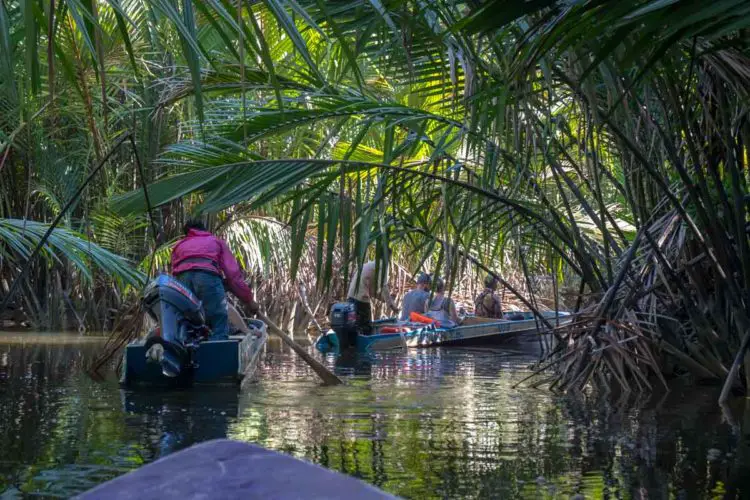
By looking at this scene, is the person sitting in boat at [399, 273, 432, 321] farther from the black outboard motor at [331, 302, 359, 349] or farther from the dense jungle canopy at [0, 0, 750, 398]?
the dense jungle canopy at [0, 0, 750, 398]

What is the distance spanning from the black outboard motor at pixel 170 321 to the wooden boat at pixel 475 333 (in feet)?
25.3

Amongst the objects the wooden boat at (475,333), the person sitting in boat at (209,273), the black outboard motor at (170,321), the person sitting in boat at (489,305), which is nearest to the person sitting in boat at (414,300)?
the wooden boat at (475,333)

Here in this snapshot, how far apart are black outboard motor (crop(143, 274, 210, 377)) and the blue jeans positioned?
3.33ft

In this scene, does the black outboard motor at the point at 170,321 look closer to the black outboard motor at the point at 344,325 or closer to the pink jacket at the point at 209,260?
the pink jacket at the point at 209,260

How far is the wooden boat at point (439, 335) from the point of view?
16.0 meters

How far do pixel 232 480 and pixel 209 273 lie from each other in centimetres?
895

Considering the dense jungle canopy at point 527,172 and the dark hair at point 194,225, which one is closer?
the dense jungle canopy at point 527,172

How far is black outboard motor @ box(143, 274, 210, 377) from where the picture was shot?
9055mm

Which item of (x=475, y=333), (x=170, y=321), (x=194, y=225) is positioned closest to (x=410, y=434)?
(x=170, y=321)

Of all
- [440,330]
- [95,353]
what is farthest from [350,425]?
[440,330]

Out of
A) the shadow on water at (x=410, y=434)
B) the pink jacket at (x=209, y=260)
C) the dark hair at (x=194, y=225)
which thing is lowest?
the shadow on water at (x=410, y=434)

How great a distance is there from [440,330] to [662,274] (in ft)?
29.6

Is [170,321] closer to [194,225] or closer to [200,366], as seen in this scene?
[200,366]

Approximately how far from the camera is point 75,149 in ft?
69.7
